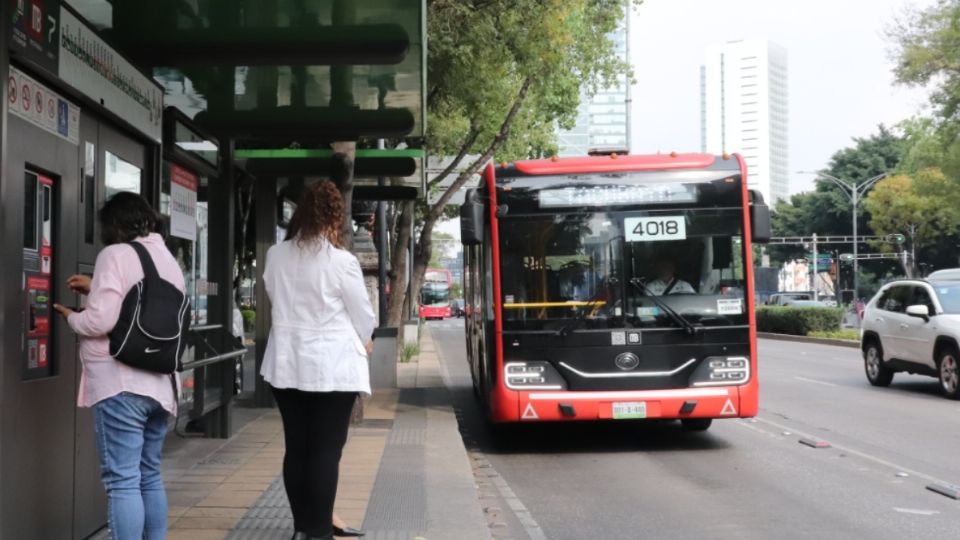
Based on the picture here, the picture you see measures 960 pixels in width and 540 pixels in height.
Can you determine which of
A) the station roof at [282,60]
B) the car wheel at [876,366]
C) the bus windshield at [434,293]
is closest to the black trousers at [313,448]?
the station roof at [282,60]

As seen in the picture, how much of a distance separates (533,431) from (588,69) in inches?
544

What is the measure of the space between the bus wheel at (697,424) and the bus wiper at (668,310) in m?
1.98

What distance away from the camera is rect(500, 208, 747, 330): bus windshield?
9945 millimetres

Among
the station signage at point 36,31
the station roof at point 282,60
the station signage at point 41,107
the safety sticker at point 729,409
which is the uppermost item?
the station roof at point 282,60

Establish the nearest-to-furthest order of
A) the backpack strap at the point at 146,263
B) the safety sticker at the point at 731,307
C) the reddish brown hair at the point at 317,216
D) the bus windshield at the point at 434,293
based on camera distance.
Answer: the backpack strap at the point at 146,263
the reddish brown hair at the point at 317,216
the safety sticker at the point at 731,307
the bus windshield at the point at 434,293

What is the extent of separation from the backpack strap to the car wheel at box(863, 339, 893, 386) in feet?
47.2

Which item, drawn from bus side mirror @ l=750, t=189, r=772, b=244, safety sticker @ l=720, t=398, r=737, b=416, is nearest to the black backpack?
safety sticker @ l=720, t=398, r=737, b=416

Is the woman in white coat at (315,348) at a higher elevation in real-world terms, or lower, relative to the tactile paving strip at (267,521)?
higher

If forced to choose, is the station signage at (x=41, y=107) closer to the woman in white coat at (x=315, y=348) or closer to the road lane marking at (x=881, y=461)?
the woman in white coat at (x=315, y=348)

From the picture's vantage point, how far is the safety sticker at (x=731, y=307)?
392 inches

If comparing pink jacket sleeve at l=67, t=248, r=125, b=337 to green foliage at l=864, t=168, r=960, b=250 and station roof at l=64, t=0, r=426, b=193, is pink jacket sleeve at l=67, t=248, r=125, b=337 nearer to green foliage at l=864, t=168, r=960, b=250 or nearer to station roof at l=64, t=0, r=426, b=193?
station roof at l=64, t=0, r=426, b=193

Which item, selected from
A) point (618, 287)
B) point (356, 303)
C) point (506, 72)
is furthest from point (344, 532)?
point (506, 72)

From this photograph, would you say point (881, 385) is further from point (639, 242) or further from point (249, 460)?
point (249, 460)

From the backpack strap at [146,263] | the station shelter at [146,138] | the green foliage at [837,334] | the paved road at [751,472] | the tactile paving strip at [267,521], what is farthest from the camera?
the green foliage at [837,334]
